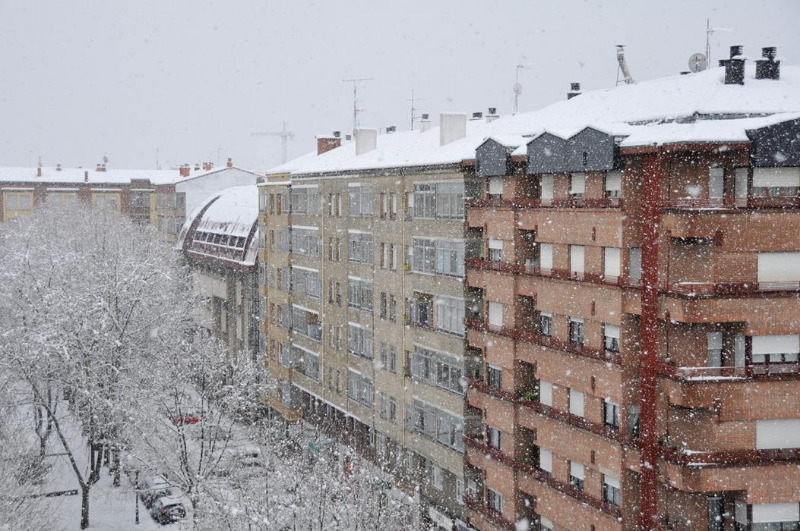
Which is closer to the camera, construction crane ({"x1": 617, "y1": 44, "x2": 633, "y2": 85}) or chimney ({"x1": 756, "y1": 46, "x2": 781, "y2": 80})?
chimney ({"x1": 756, "y1": 46, "x2": 781, "y2": 80})

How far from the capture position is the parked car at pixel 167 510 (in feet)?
136

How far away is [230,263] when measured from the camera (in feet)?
208

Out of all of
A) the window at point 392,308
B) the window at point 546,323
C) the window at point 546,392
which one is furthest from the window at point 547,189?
the window at point 392,308

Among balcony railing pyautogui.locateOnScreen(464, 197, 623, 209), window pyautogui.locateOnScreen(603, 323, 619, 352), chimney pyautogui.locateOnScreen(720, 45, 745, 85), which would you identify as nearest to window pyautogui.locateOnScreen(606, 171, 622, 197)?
balcony railing pyautogui.locateOnScreen(464, 197, 623, 209)

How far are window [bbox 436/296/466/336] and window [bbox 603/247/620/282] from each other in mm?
8377

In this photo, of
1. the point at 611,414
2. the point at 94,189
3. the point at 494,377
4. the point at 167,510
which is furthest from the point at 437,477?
the point at 94,189

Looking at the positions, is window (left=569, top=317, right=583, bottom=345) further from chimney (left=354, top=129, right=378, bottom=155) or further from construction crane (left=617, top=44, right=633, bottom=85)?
chimney (left=354, top=129, right=378, bottom=155)

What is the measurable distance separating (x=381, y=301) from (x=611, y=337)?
1557cm

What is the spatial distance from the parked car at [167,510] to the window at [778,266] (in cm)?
2651

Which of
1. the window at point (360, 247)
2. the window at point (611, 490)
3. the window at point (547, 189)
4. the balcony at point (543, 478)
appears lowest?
the balcony at point (543, 478)

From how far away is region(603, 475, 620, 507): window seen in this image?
28.0 m

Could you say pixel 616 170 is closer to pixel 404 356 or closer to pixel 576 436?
pixel 576 436

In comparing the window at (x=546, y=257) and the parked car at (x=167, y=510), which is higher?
the window at (x=546, y=257)

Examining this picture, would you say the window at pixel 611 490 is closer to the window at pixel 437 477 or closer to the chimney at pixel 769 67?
the window at pixel 437 477
